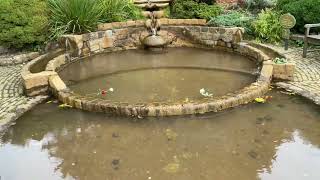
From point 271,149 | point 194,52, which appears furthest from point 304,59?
point 271,149

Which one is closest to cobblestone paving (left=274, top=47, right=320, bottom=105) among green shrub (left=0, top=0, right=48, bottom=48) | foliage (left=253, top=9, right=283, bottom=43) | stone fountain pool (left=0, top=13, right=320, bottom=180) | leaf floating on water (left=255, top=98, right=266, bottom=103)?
Result: stone fountain pool (left=0, top=13, right=320, bottom=180)

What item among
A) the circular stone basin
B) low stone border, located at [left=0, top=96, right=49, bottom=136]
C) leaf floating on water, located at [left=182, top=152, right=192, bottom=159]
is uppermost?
the circular stone basin

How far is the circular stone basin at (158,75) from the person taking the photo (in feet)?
19.6

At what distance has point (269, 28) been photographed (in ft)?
28.8

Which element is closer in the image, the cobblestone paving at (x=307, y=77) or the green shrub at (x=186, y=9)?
the cobblestone paving at (x=307, y=77)

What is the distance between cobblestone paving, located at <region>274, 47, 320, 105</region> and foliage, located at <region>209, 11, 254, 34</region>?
1.41 meters

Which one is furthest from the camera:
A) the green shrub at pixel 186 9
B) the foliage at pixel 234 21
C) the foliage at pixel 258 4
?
the foliage at pixel 258 4

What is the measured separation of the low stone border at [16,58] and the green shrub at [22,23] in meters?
0.27

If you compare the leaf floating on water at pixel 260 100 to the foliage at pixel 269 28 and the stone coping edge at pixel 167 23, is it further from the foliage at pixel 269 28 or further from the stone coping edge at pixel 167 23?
the stone coping edge at pixel 167 23

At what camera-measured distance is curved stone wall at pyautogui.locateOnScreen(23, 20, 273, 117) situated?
207 inches

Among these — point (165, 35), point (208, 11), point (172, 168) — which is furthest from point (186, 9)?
point (172, 168)

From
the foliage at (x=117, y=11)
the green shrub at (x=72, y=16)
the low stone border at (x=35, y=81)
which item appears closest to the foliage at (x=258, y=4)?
the foliage at (x=117, y=11)

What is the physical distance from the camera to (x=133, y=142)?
4.62 m

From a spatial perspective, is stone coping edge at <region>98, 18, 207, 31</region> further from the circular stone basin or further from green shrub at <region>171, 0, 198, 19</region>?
the circular stone basin
